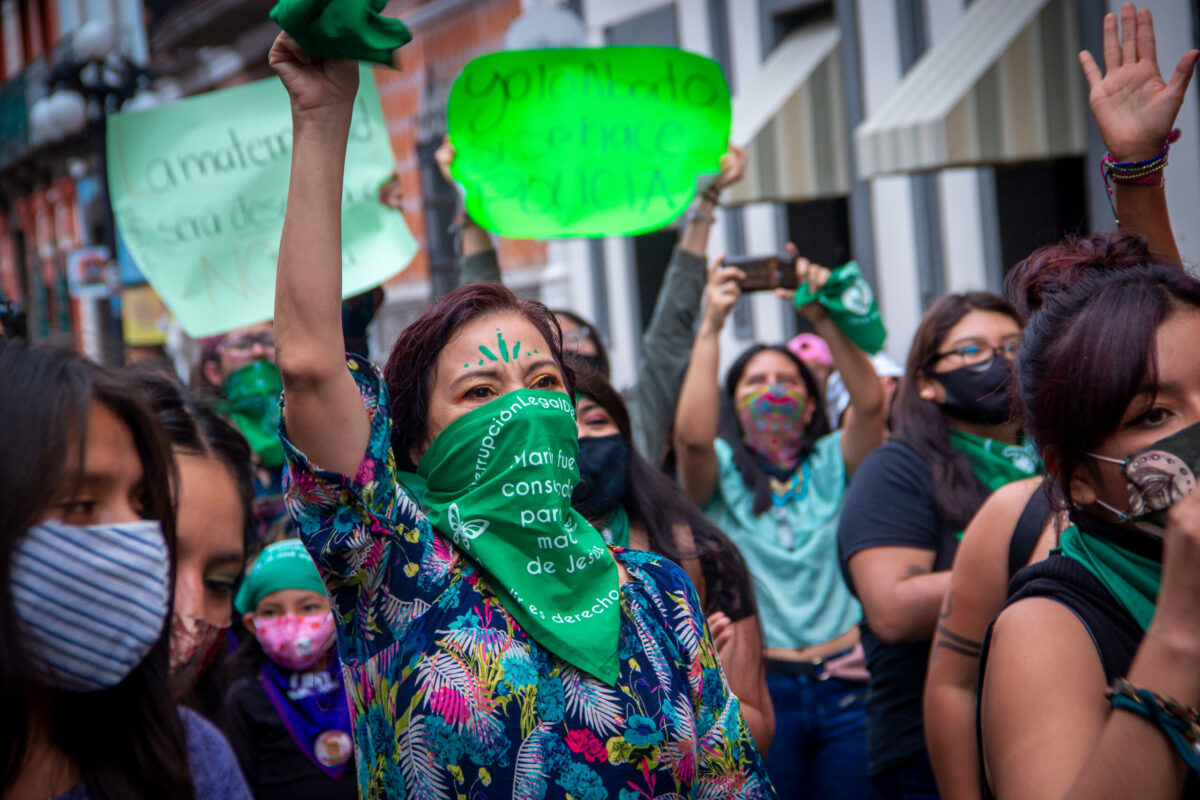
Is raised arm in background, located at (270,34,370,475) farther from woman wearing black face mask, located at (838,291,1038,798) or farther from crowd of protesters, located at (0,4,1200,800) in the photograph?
woman wearing black face mask, located at (838,291,1038,798)

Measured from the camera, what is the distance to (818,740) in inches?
139

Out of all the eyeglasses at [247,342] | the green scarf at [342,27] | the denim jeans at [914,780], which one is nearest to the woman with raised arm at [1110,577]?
the green scarf at [342,27]

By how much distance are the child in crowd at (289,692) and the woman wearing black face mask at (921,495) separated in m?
1.37

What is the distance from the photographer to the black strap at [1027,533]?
2260mm

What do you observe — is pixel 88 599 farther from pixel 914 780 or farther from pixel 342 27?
pixel 914 780

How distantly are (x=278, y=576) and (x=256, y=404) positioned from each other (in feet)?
4.48

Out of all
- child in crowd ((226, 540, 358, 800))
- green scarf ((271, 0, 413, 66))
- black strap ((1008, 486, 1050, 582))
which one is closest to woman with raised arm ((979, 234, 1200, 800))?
black strap ((1008, 486, 1050, 582))

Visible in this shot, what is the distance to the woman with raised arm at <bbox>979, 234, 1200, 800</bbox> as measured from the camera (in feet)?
4.77

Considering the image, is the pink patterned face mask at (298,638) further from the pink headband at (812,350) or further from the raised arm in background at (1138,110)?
the pink headband at (812,350)

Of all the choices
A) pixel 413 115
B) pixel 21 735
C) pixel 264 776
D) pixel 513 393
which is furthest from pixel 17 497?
pixel 413 115

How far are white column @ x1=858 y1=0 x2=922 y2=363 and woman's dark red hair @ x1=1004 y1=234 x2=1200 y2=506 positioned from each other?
7.30 meters

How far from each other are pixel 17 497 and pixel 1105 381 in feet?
4.79

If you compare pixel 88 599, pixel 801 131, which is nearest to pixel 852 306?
pixel 88 599

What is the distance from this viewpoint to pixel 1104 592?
1.71m
